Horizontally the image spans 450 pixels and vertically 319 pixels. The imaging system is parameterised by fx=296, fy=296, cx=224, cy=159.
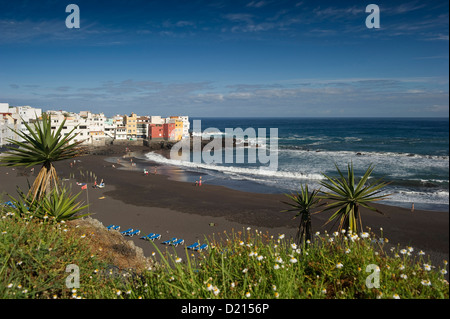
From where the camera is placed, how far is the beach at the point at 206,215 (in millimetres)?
18688

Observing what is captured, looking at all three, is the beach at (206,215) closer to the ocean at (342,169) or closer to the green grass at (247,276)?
the ocean at (342,169)

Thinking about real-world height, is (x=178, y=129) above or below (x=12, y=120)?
below

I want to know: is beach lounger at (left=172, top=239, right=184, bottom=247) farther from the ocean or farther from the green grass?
the ocean

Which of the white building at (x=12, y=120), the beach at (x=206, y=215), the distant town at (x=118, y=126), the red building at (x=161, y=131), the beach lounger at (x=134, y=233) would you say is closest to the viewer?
the beach lounger at (x=134, y=233)

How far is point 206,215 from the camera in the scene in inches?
905

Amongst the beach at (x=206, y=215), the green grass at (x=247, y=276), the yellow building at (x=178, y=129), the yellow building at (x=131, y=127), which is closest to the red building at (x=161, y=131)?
the yellow building at (x=178, y=129)

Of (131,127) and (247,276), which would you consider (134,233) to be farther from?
(131,127)

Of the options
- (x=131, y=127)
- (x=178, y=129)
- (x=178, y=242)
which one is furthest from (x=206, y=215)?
(x=131, y=127)

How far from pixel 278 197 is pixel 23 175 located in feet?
98.9

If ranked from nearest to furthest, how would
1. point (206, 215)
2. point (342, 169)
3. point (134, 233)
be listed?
point (134, 233) → point (206, 215) → point (342, 169)

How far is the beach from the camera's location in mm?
18688

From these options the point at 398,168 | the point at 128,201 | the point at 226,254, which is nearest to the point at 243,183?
the point at 128,201

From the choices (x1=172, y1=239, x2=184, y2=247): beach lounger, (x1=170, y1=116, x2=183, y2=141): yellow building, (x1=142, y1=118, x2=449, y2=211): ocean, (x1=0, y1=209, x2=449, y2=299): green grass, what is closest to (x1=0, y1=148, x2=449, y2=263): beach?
(x1=172, y1=239, x2=184, y2=247): beach lounger
